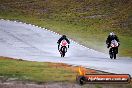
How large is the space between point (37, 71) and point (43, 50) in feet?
55.3

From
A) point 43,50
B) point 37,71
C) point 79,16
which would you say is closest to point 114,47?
point 43,50

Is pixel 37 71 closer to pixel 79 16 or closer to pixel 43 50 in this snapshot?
pixel 43 50

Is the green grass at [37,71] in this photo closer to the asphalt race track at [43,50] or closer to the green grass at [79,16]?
the asphalt race track at [43,50]

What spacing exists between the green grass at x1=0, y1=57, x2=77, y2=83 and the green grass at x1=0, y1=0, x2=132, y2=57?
25731 mm

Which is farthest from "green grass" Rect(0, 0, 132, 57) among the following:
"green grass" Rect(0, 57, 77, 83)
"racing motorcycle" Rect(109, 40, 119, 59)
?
"green grass" Rect(0, 57, 77, 83)

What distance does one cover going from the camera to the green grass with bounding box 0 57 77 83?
75.2 ft

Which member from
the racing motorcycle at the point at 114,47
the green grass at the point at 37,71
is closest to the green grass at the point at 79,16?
the racing motorcycle at the point at 114,47

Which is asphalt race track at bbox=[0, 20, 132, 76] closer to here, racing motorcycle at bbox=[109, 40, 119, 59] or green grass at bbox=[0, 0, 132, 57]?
racing motorcycle at bbox=[109, 40, 119, 59]

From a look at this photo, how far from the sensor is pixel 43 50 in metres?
42.2

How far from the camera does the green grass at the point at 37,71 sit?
903 inches

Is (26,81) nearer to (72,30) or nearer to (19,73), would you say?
(19,73)

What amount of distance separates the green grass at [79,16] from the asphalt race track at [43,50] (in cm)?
537

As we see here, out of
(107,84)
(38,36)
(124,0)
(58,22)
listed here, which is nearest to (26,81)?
(107,84)

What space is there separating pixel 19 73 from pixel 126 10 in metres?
55.0
